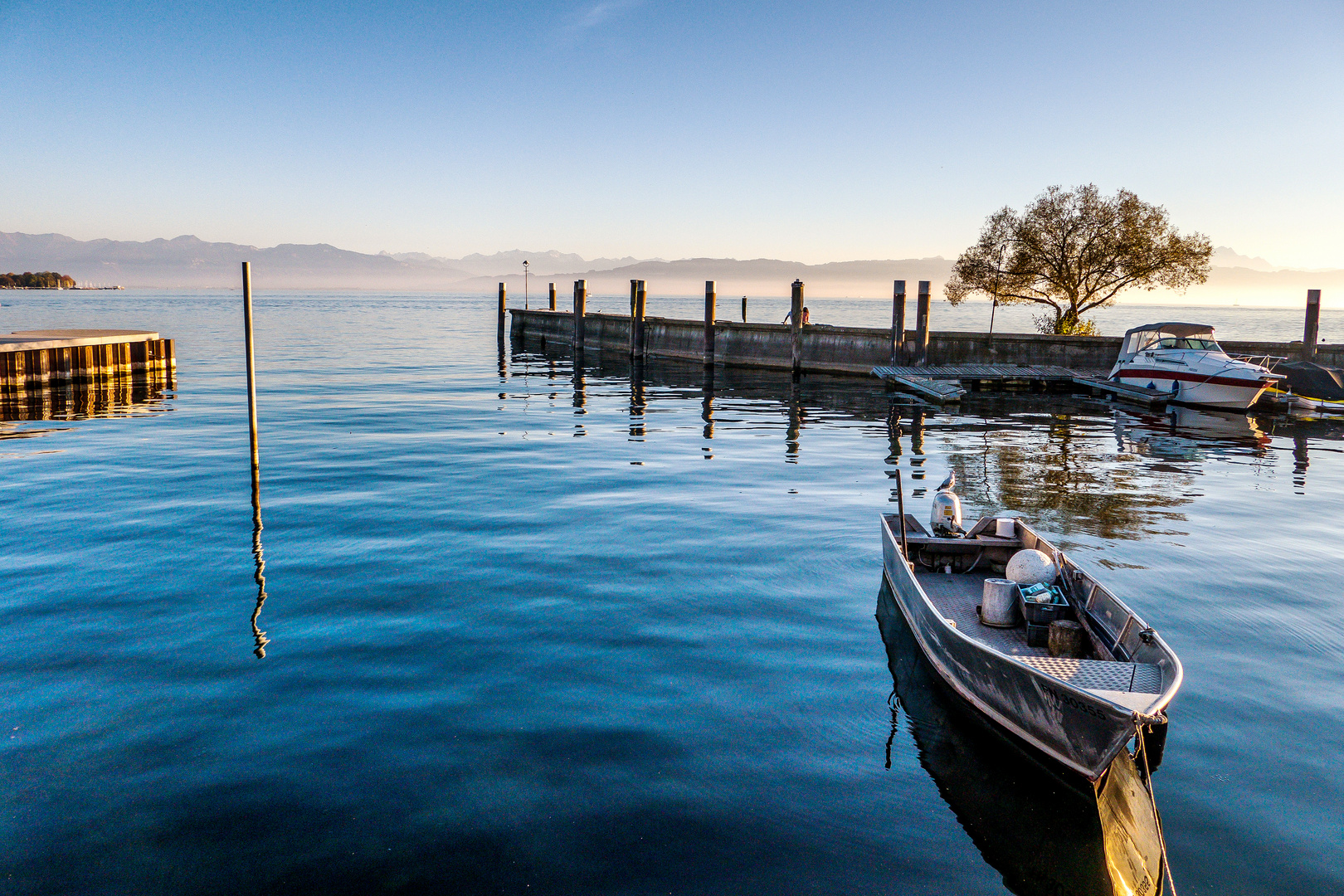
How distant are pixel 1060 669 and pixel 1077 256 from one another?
1646 inches

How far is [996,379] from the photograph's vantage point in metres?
35.1

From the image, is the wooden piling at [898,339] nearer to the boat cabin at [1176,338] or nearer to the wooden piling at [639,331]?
the boat cabin at [1176,338]

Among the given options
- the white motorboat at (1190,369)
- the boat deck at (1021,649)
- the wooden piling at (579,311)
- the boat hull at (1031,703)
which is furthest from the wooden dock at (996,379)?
the boat hull at (1031,703)

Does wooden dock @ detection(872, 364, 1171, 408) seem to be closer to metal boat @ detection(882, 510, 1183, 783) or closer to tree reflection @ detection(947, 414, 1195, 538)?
tree reflection @ detection(947, 414, 1195, 538)

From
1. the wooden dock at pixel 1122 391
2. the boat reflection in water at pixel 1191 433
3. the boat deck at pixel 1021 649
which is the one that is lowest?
the boat deck at pixel 1021 649

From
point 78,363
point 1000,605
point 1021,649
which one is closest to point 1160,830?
point 1021,649

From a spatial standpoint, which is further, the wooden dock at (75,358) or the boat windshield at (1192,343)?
the boat windshield at (1192,343)

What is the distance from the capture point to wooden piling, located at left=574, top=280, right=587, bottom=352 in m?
49.1

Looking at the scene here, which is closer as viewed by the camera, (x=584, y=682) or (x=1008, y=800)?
(x=1008, y=800)

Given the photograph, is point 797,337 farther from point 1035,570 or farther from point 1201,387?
point 1035,570

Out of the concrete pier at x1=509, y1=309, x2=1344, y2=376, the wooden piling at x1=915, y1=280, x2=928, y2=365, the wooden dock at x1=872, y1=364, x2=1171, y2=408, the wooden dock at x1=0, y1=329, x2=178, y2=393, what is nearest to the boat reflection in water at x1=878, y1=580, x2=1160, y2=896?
the wooden dock at x1=872, y1=364, x2=1171, y2=408

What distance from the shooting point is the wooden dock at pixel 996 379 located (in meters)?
32.1

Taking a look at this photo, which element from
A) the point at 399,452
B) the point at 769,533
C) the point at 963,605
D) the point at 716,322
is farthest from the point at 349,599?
the point at 716,322

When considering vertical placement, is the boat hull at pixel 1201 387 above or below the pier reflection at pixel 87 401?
above
